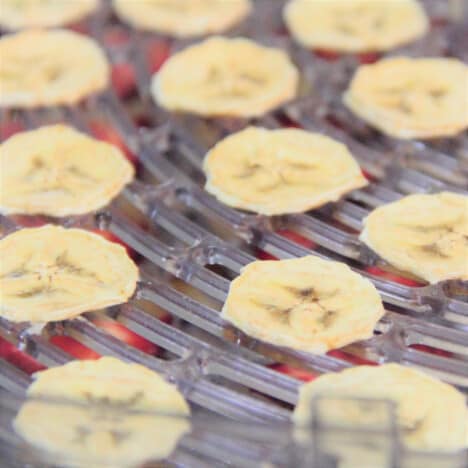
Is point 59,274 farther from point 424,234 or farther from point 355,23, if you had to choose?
point 355,23

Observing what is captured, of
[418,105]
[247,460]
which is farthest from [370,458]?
[418,105]

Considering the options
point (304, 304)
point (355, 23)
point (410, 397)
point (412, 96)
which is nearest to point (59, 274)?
point (304, 304)

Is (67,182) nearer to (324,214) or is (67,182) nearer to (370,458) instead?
(324,214)

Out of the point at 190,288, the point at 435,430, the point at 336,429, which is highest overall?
the point at 336,429

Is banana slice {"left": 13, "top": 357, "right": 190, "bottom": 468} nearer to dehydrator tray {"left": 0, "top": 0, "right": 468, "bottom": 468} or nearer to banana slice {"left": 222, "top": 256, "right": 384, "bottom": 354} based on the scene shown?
dehydrator tray {"left": 0, "top": 0, "right": 468, "bottom": 468}

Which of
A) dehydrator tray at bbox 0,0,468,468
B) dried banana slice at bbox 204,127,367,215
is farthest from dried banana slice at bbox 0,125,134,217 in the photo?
dried banana slice at bbox 204,127,367,215

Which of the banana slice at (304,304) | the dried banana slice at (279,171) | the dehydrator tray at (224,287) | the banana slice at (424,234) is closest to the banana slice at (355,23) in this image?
the dehydrator tray at (224,287)

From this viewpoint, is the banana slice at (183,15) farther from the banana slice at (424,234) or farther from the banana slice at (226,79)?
the banana slice at (424,234)
